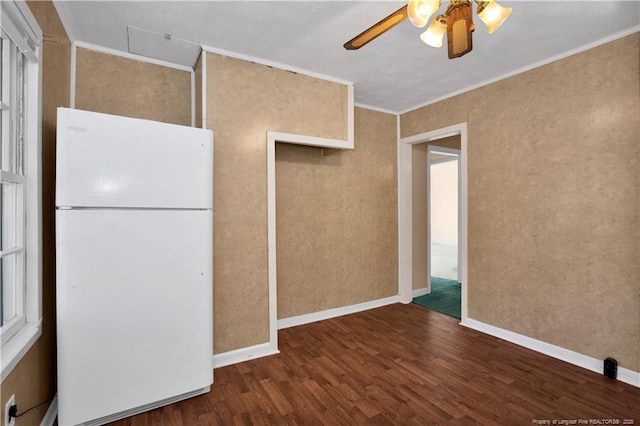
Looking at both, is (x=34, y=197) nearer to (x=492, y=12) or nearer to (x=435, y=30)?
(x=435, y=30)

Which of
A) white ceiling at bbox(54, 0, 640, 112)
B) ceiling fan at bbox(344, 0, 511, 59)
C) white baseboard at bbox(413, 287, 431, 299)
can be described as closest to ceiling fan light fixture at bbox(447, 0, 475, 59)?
ceiling fan at bbox(344, 0, 511, 59)

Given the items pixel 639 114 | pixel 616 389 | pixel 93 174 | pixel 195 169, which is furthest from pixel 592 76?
pixel 93 174

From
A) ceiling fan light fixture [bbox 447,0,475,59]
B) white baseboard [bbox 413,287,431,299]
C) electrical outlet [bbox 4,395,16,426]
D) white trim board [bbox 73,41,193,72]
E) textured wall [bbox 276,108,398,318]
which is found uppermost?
white trim board [bbox 73,41,193,72]

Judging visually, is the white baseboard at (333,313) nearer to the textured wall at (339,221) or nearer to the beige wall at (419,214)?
the textured wall at (339,221)

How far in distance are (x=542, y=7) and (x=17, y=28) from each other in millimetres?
2908

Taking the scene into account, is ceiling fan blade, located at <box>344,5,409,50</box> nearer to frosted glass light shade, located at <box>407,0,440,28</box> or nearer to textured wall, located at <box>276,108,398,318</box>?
frosted glass light shade, located at <box>407,0,440,28</box>

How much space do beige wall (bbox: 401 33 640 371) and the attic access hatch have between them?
2773 millimetres

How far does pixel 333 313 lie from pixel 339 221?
1098mm

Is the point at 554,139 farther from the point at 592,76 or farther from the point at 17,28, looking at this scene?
the point at 17,28

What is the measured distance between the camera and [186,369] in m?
2.02

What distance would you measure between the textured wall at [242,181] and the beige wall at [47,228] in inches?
37.0

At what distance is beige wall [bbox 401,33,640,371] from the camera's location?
7.50 ft

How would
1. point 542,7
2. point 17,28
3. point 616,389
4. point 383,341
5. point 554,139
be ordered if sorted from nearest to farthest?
point 17,28 → point 542,7 → point 616,389 → point 554,139 → point 383,341

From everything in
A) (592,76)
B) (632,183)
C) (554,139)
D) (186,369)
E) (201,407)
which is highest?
(592,76)
